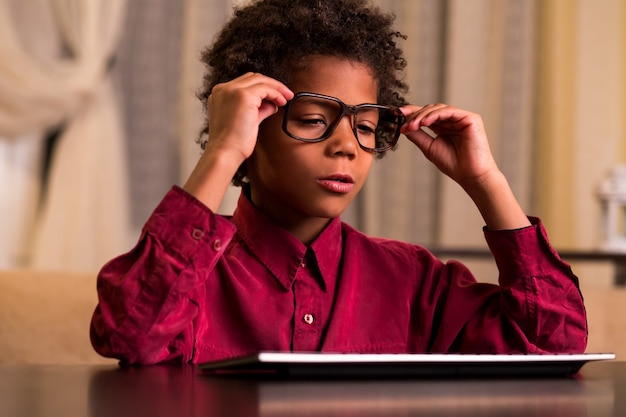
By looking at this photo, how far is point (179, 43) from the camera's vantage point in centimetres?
327

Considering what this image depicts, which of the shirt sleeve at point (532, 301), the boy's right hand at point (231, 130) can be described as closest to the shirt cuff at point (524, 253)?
the shirt sleeve at point (532, 301)

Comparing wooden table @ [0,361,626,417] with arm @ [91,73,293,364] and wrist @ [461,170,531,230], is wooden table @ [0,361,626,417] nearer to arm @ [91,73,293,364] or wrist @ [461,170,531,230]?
arm @ [91,73,293,364]

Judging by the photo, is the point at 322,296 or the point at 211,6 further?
the point at 211,6

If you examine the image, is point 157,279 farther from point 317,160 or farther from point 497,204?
point 497,204

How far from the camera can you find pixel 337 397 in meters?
0.64

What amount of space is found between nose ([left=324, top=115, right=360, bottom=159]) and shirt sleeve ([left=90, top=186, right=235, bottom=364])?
0.61 ft

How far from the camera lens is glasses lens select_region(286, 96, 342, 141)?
45.3 inches

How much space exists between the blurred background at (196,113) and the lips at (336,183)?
2085 millimetres

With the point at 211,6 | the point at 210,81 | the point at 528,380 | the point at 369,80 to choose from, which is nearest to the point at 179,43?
the point at 211,6

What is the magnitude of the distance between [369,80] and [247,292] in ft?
1.07

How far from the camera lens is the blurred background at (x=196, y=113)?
10.2ft

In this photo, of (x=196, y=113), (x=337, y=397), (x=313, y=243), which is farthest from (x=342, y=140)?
(x=196, y=113)

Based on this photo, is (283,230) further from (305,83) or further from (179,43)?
(179,43)

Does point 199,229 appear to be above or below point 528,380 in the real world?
above
